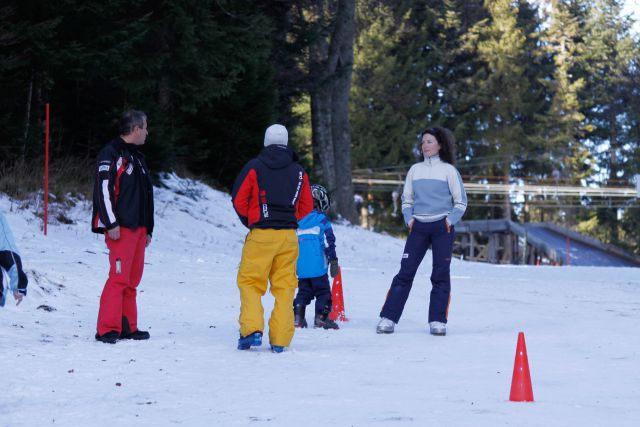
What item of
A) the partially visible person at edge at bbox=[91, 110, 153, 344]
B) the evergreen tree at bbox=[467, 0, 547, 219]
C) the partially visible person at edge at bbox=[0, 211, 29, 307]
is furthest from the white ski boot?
the evergreen tree at bbox=[467, 0, 547, 219]

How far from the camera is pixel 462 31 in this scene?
226 ft

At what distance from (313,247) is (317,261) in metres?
0.14

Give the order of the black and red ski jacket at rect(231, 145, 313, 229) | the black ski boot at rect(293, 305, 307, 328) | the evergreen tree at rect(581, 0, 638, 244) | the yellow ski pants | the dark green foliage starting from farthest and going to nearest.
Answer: the evergreen tree at rect(581, 0, 638, 244)
the dark green foliage
the black ski boot at rect(293, 305, 307, 328)
the black and red ski jacket at rect(231, 145, 313, 229)
the yellow ski pants

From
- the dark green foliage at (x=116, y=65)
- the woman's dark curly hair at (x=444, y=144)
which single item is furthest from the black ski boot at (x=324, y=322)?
the dark green foliage at (x=116, y=65)

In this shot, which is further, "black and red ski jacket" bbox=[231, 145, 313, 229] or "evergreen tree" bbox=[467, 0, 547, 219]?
"evergreen tree" bbox=[467, 0, 547, 219]

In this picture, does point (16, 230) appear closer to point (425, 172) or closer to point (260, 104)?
point (425, 172)

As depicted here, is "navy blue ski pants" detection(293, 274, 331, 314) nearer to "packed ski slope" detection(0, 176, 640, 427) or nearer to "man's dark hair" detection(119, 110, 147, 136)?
"packed ski slope" detection(0, 176, 640, 427)

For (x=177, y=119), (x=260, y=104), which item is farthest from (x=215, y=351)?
(x=260, y=104)

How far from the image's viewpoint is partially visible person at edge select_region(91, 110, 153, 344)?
27.9ft

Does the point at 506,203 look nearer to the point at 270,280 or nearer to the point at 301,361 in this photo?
the point at 270,280

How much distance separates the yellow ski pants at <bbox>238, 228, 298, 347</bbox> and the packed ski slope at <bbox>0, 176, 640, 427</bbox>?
0.21 m

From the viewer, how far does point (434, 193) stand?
9812 millimetres

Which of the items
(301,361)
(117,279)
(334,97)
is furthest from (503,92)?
(301,361)

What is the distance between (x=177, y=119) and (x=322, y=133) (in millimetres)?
8483
